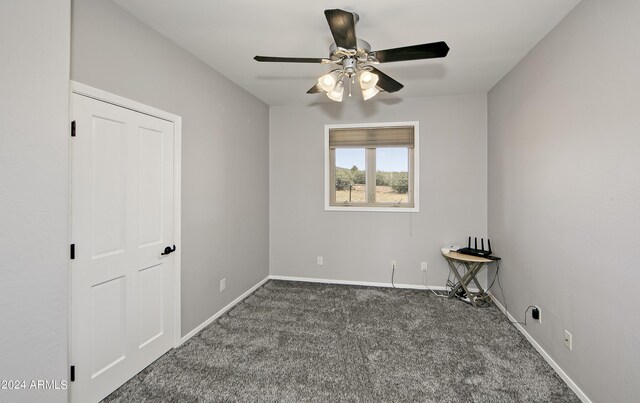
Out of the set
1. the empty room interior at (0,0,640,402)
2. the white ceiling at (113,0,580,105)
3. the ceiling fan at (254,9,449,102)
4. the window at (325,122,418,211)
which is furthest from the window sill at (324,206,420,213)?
the ceiling fan at (254,9,449,102)

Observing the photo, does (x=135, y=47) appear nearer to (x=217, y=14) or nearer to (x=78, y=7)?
(x=78, y=7)

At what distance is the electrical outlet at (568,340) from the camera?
6.37 feet

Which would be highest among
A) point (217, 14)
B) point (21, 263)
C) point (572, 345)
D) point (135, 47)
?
point (217, 14)

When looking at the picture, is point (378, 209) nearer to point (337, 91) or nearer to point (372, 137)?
point (372, 137)

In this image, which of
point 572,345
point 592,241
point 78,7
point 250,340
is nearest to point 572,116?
point 592,241

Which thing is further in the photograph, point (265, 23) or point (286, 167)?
point (286, 167)

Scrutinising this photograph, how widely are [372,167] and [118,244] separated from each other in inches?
123

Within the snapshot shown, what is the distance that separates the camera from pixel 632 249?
1.46 m

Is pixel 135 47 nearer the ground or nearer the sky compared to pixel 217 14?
nearer the ground

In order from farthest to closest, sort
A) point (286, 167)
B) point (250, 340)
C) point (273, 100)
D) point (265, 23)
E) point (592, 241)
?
1. point (286, 167)
2. point (273, 100)
3. point (250, 340)
4. point (265, 23)
5. point (592, 241)

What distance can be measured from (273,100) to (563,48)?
10.2 feet

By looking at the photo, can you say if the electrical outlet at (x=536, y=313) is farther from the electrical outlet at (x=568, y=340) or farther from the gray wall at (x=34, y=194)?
the gray wall at (x=34, y=194)

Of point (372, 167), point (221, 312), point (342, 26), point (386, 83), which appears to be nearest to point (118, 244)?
point (221, 312)

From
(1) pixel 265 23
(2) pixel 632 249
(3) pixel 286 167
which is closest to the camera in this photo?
(2) pixel 632 249
